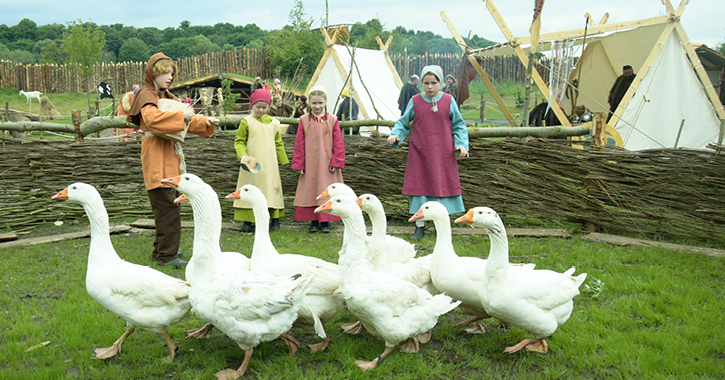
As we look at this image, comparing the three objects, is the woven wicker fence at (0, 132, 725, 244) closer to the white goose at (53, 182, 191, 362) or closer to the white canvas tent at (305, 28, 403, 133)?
the white goose at (53, 182, 191, 362)

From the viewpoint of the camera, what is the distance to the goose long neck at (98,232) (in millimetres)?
2877

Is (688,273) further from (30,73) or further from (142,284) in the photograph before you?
(30,73)

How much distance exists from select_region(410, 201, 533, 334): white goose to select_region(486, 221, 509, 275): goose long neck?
0.18 m

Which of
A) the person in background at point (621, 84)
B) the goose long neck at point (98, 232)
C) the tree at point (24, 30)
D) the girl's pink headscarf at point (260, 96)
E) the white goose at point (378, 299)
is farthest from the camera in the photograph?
the tree at point (24, 30)

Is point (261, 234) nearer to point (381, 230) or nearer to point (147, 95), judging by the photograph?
point (381, 230)

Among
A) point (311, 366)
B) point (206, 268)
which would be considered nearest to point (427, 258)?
point (311, 366)

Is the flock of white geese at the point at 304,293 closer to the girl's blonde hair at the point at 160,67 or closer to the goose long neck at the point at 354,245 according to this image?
the goose long neck at the point at 354,245

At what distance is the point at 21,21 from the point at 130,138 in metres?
57.6

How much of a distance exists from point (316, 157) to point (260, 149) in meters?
0.71

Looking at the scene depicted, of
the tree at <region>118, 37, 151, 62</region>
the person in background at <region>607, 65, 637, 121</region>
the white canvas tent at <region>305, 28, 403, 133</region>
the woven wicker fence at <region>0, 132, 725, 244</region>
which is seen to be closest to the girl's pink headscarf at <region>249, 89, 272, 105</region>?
the woven wicker fence at <region>0, 132, 725, 244</region>

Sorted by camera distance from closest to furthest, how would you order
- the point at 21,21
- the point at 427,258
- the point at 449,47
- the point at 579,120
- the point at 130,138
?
the point at 427,258
the point at 130,138
the point at 579,120
the point at 449,47
the point at 21,21

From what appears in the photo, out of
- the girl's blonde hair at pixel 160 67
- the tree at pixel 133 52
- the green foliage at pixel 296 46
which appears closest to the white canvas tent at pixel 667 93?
the girl's blonde hair at pixel 160 67

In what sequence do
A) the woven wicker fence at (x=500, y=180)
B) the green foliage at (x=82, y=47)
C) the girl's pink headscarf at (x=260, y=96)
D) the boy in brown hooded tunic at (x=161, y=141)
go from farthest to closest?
the green foliage at (x=82, y=47) < the girl's pink headscarf at (x=260, y=96) < the woven wicker fence at (x=500, y=180) < the boy in brown hooded tunic at (x=161, y=141)

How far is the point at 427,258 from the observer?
353 cm
